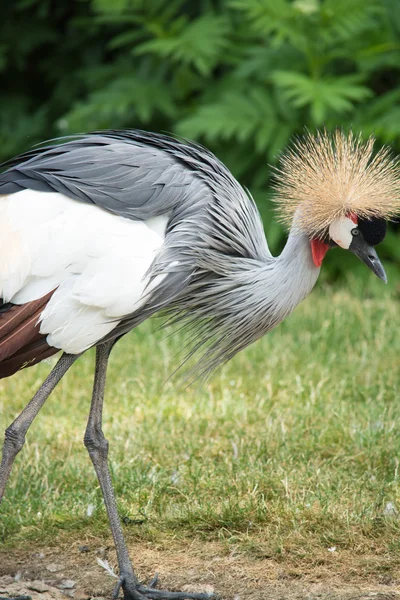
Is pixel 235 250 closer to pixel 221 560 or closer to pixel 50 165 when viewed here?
pixel 50 165

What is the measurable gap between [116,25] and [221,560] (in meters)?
4.43

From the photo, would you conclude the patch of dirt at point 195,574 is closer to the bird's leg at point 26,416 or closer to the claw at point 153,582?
the claw at point 153,582

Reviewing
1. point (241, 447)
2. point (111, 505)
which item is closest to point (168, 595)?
point (111, 505)

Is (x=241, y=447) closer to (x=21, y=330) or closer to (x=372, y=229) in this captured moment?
(x=372, y=229)

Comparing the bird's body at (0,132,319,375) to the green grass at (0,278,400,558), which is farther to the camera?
the green grass at (0,278,400,558)

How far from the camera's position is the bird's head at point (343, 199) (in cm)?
254

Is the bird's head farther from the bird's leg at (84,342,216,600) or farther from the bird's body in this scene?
the bird's leg at (84,342,216,600)

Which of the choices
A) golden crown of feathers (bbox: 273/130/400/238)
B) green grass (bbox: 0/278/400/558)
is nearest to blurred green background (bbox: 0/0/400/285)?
green grass (bbox: 0/278/400/558)

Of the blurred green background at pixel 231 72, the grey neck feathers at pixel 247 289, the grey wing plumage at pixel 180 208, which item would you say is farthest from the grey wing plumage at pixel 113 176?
the blurred green background at pixel 231 72

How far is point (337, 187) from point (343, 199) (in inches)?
1.6

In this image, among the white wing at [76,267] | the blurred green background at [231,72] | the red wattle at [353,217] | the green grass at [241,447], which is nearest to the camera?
the white wing at [76,267]

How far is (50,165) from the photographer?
8.29 ft

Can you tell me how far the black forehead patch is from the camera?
255 centimetres

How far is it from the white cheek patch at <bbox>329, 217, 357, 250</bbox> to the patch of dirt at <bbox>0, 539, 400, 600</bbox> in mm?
894
